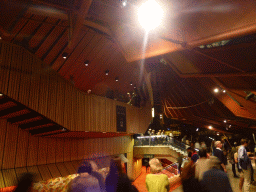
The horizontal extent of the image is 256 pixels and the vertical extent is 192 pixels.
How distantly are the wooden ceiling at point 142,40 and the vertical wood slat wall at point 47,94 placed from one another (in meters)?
1.34

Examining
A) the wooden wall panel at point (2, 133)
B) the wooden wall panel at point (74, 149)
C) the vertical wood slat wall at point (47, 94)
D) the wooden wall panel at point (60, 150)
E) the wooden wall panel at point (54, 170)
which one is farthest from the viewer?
the wooden wall panel at point (74, 149)

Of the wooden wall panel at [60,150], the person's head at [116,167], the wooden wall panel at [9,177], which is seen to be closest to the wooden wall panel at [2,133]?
the wooden wall panel at [9,177]

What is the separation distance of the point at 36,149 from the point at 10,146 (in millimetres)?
1339

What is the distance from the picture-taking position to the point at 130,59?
6.02m

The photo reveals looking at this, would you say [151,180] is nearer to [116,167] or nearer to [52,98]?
[116,167]

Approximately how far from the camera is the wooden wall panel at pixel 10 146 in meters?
8.12

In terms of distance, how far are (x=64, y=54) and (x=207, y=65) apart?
6688 mm

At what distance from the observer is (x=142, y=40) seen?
5.29 metres

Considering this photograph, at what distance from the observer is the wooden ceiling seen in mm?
3871

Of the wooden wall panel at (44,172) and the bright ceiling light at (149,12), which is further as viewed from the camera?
the wooden wall panel at (44,172)

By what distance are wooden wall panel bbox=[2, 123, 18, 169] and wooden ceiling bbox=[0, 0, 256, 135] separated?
12.2 feet

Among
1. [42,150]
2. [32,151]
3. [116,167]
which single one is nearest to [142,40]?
[116,167]

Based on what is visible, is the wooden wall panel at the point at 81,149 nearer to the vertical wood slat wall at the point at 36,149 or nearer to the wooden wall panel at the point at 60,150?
the vertical wood slat wall at the point at 36,149

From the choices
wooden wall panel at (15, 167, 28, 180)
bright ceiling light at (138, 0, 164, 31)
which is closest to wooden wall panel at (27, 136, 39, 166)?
wooden wall panel at (15, 167, 28, 180)
